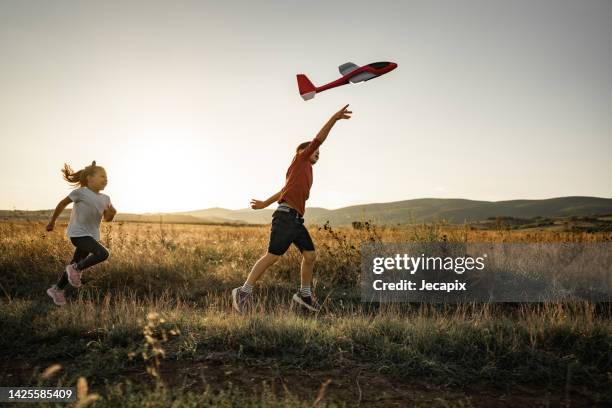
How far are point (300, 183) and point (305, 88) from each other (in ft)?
5.22

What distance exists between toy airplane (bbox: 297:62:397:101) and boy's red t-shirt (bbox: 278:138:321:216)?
3.64 ft

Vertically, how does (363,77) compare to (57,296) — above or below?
above

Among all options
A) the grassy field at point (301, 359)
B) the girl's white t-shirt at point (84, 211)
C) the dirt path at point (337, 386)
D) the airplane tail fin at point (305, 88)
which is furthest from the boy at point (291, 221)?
the girl's white t-shirt at point (84, 211)

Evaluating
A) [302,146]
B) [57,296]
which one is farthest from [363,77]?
[57,296]

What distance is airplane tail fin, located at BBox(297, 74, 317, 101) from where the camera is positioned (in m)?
5.96

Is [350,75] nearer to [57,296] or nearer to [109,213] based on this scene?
[109,213]

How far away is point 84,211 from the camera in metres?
5.83

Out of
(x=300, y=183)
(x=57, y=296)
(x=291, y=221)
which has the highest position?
(x=300, y=183)

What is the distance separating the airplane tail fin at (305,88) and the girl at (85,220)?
3.24 meters

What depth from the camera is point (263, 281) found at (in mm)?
7414

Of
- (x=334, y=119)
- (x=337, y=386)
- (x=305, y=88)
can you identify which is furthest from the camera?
(x=305, y=88)

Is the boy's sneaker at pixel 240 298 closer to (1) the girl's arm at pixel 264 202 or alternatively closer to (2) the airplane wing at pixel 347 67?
(1) the girl's arm at pixel 264 202

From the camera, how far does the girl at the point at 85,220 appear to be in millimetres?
5808

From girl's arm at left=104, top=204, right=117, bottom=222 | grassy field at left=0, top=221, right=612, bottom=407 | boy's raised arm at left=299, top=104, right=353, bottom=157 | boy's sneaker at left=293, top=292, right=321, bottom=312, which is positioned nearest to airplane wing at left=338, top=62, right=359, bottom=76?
boy's raised arm at left=299, top=104, right=353, bottom=157
